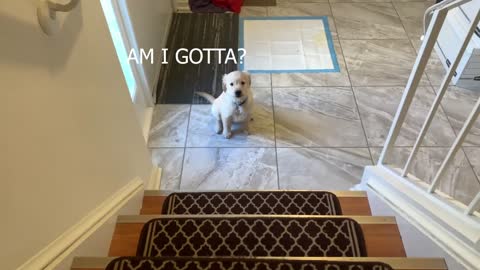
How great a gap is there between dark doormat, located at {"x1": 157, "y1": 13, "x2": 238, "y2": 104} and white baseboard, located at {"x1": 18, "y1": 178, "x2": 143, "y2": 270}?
1219 millimetres

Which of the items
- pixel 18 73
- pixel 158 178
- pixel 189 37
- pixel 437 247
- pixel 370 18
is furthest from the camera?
pixel 370 18

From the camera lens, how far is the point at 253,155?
7.80ft

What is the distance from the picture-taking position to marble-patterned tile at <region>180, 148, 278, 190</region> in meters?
2.24

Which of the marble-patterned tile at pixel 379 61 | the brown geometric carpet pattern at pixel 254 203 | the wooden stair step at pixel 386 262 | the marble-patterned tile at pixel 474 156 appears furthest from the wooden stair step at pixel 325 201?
the marble-patterned tile at pixel 379 61

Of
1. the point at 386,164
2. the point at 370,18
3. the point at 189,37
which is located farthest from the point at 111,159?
the point at 370,18

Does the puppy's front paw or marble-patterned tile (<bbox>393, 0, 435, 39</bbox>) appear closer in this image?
the puppy's front paw

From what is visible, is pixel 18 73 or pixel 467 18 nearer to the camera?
pixel 18 73

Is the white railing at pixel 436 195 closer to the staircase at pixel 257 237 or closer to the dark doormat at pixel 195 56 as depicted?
the staircase at pixel 257 237

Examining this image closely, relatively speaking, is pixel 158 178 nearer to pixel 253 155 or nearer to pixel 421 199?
pixel 253 155

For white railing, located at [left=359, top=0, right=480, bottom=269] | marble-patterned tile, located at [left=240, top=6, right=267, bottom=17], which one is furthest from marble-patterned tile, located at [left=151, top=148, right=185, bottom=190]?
marble-patterned tile, located at [left=240, top=6, right=267, bottom=17]

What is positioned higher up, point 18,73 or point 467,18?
point 18,73

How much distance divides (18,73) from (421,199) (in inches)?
50.9

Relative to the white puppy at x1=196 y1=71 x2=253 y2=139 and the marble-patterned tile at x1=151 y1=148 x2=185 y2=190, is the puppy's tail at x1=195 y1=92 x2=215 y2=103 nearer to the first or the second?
the white puppy at x1=196 y1=71 x2=253 y2=139

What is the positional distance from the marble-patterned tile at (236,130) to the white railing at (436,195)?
972 millimetres
